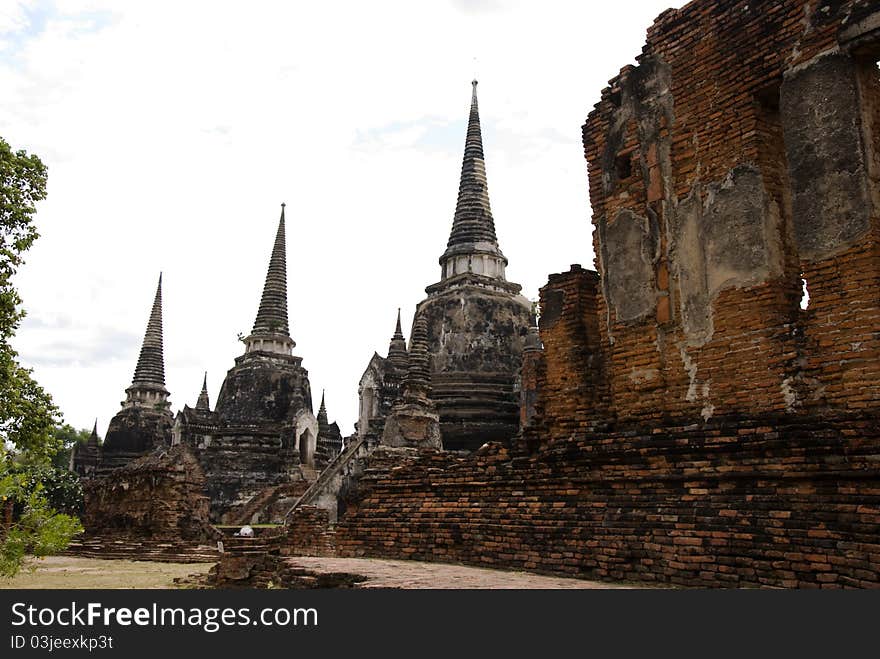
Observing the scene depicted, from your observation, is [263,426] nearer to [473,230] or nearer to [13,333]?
[473,230]

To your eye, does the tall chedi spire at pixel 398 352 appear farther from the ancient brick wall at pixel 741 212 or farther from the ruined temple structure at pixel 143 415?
the ancient brick wall at pixel 741 212

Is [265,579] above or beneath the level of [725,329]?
beneath

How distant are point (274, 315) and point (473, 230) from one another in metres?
10.0

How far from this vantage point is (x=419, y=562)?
363 inches

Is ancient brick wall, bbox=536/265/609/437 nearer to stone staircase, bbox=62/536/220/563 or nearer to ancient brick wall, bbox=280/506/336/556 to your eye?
ancient brick wall, bbox=280/506/336/556

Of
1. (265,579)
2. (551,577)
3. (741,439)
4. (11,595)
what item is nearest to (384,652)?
(11,595)

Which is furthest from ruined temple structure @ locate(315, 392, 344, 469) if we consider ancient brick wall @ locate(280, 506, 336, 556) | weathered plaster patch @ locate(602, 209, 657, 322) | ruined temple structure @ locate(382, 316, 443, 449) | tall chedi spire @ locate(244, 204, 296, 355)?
weathered plaster patch @ locate(602, 209, 657, 322)

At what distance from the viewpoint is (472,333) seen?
27.0m

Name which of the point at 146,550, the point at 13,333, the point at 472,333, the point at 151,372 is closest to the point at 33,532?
the point at 13,333

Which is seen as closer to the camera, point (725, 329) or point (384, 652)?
point (384, 652)

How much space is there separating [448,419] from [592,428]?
16328 millimetres

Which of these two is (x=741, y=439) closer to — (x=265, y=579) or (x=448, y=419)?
(x=265, y=579)

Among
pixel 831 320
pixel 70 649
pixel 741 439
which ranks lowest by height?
pixel 70 649

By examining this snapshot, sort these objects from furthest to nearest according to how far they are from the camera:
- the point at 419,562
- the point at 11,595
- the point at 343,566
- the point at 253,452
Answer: the point at 253,452, the point at 419,562, the point at 343,566, the point at 11,595
